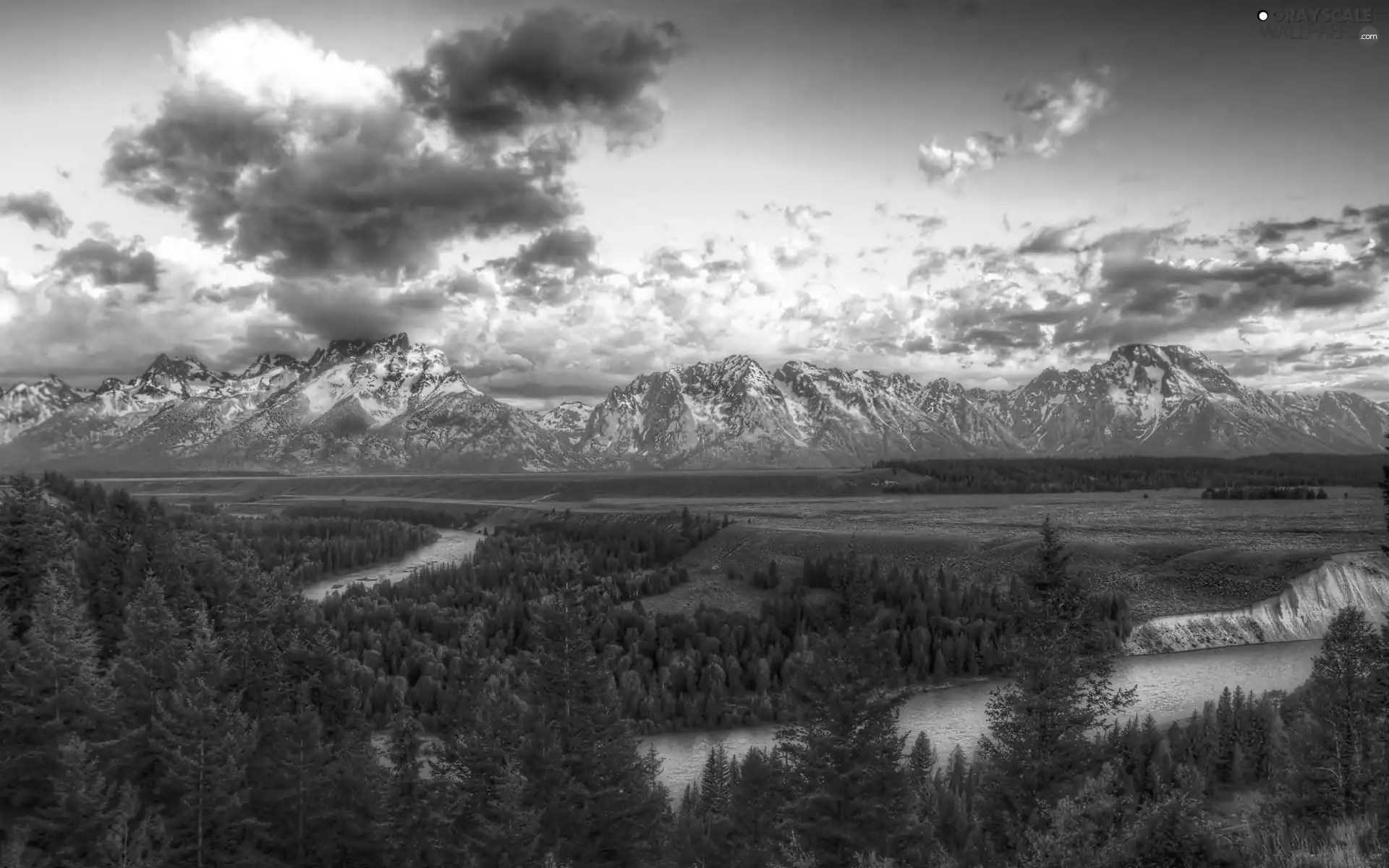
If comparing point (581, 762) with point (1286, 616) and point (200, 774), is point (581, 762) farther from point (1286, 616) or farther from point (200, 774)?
point (1286, 616)

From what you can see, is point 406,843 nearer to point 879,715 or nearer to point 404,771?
point 404,771

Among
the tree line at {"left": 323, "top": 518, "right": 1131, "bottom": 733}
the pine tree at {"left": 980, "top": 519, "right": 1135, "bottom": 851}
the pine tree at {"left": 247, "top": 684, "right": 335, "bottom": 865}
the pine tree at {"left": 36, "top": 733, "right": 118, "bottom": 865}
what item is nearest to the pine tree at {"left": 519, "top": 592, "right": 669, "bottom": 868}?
the pine tree at {"left": 247, "top": 684, "right": 335, "bottom": 865}

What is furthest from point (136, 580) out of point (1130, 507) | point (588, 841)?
point (1130, 507)

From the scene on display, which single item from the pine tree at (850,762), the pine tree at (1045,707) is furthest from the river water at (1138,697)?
the pine tree at (1045,707)

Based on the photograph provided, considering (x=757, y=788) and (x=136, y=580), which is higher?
(x=136, y=580)

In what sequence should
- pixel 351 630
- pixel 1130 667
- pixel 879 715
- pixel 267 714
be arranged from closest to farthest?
pixel 879 715 < pixel 267 714 < pixel 1130 667 < pixel 351 630
